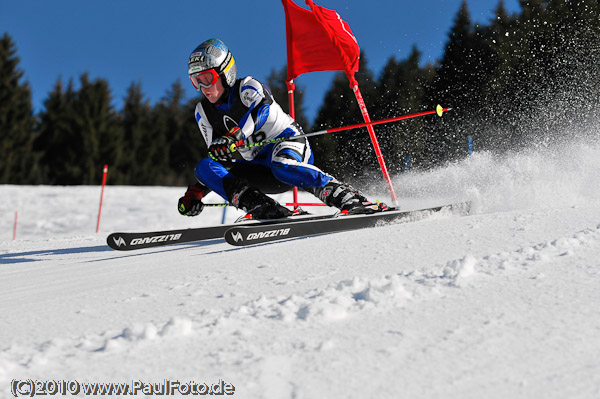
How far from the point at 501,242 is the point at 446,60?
21635 millimetres

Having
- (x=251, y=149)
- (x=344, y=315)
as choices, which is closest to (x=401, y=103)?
(x=251, y=149)

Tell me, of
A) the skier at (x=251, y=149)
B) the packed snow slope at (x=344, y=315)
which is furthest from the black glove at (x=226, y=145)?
the packed snow slope at (x=344, y=315)

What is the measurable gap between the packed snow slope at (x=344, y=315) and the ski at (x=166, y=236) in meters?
0.38

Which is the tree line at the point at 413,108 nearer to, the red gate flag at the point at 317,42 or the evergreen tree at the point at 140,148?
the evergreen tree at the point at 140,148

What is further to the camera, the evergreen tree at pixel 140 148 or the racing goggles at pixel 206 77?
the evergreen tree at pixel 140 148

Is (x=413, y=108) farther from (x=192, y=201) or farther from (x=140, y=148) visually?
(x=192, y=201)

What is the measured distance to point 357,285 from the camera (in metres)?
2.21

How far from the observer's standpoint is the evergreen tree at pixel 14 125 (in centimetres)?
2672

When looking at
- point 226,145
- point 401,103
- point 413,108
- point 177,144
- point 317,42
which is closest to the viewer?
point 226,145

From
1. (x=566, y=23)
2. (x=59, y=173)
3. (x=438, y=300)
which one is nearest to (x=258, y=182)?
(x=438, y=300)

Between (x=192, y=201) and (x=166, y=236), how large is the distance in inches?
23.6

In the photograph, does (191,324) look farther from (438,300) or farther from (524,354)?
(524,354)

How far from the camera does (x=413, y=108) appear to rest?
26.8 meters

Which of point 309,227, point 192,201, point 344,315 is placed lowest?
point 344,315
